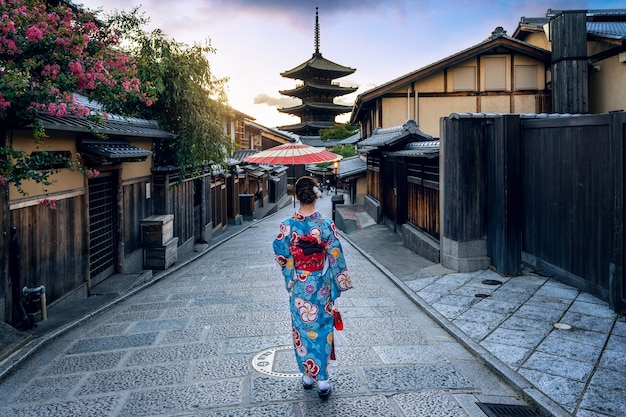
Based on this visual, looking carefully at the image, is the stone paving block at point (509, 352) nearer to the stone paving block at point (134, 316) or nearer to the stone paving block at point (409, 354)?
the stone paving block at point (409, 354)

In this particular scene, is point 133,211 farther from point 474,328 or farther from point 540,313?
point 540,313

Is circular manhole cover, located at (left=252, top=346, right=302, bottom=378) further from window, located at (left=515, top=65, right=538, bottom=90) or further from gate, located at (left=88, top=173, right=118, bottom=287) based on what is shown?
window, located at (left=515, top=65, right=538, bottom=90)

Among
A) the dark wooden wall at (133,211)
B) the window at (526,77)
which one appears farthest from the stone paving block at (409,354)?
the window at (526,77)

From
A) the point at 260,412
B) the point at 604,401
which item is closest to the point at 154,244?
the point at 260,412

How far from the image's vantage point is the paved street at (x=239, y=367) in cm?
442

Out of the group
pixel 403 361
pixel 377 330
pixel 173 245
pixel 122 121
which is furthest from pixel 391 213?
pixel 403 361

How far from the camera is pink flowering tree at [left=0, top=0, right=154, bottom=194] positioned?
17.3 ft

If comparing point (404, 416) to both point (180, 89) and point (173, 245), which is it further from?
point (180, 89)

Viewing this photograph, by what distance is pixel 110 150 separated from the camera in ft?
29.8

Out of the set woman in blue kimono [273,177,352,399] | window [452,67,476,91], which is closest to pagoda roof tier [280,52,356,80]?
window [452,67,476,91]

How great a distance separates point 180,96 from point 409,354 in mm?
10051

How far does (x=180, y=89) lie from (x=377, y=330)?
30.2ft

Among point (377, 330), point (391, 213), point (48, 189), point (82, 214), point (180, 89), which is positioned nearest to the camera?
point (377, 330)

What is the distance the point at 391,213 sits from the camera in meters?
17.7
